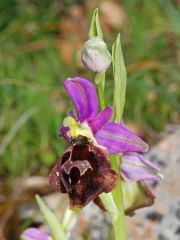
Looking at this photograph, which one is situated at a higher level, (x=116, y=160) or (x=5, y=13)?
(x=116, y=160)

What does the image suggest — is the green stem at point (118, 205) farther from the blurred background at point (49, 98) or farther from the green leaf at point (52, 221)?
the blurred background at point (49, 98)

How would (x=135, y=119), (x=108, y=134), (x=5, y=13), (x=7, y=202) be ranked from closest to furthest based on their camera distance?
(x=108, y=134)
(x=7, y=202)
(x=135, y=119)
(x=5, y=13)

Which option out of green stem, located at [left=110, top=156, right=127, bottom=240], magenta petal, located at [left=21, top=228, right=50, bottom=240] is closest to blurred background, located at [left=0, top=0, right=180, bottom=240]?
magenta petal, located at [left=21, top=228, right=50, bottom=240]

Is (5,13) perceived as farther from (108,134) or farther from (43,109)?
(108,134)

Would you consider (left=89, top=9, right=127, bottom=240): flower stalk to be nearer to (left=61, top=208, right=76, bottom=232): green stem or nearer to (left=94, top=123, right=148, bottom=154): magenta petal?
(left=94, top=123, right=148, bottom=154): magenta petal

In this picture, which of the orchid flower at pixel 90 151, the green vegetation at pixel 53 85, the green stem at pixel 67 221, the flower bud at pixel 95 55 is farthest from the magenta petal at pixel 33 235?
the green vegetation at pixel 53 85

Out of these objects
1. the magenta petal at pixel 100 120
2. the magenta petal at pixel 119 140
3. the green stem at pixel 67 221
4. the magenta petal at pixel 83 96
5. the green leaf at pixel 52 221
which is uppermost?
the magenta petal at pixel 83 96

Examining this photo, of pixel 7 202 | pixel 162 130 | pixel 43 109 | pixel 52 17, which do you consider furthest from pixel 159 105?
pixel 52 17
